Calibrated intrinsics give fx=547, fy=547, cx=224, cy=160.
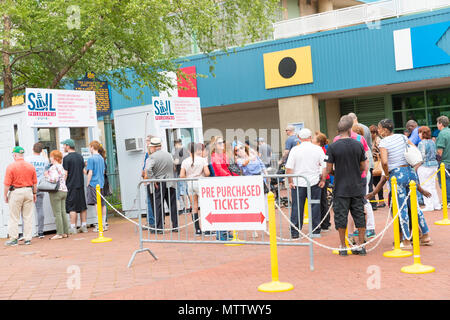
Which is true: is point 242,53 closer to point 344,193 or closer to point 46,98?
point 46,98

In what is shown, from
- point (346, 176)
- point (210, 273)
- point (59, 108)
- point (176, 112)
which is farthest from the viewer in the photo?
point (176, 112)

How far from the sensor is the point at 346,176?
7750 millimetres

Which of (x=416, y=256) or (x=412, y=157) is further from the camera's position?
(x=412, y=157)

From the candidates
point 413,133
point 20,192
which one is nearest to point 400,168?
point 413,133

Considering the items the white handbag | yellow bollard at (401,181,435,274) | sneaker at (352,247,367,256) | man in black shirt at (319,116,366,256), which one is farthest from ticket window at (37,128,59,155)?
yellow bollard at (401,181,435,274)

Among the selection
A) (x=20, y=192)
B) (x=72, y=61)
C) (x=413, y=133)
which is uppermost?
(x=72, y=61)

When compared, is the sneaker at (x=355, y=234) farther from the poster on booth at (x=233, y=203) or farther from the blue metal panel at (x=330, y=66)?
the blue metal panel at (x=330, y=66)

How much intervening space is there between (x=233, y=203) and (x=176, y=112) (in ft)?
Result: 26.6

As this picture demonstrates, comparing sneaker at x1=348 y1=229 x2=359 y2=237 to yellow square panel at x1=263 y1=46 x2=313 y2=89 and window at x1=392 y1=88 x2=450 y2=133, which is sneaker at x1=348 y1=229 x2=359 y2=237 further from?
window at x1=392 y1=88 x2=450 y2=133

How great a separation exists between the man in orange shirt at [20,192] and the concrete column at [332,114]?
18.7 metres

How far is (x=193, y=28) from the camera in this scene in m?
15.8

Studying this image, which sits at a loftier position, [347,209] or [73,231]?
[347,209]

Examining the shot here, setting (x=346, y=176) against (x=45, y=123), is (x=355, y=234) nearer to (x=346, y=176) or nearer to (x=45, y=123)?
(x=346, y=176)

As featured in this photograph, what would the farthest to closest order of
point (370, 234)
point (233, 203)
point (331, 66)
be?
point (331, 66)
point (370, 234)
point (233, 203)
